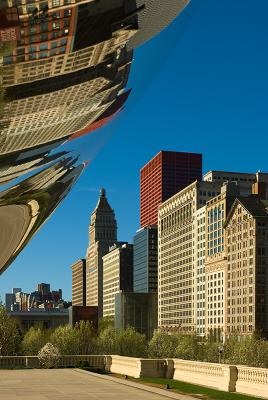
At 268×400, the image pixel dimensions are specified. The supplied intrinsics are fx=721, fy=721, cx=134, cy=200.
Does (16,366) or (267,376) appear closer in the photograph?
(267,376)

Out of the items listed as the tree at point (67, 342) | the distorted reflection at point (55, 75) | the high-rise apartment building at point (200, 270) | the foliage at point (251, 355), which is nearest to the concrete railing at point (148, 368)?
the distorted reflection at point (55, 75)

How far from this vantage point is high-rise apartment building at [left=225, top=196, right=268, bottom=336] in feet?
479

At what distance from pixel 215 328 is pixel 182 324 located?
93.0 ft

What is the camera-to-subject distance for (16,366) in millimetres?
52875

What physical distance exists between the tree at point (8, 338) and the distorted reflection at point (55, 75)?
7228 cm

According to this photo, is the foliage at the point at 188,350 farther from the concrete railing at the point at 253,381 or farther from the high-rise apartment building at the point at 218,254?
the concrete railing at the point at 253,381

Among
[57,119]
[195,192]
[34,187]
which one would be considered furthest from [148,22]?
[195,192]

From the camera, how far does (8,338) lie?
74.4m

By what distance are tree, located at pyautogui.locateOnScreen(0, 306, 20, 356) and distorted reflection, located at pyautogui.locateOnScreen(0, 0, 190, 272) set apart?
7228cm

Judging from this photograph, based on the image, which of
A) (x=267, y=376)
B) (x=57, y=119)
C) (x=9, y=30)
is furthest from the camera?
(x=267, y=376)

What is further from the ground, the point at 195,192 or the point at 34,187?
the point at 195,192

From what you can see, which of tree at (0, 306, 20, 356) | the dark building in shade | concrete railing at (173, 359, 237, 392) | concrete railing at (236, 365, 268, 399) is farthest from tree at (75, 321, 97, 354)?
concrete railing at (236, 365, 268, 399)

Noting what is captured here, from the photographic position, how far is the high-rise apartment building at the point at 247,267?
5743 inches

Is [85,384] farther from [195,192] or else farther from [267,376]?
[195,192]
